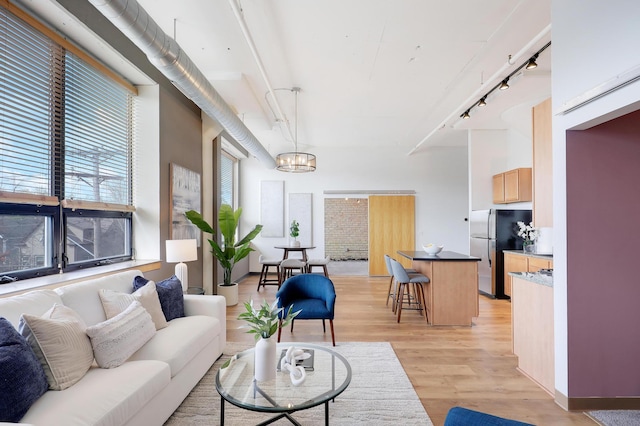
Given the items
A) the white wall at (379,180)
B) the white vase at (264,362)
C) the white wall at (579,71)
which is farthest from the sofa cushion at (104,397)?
the white wall at (379,180)

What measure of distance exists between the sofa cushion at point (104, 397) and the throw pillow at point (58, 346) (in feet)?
Result: 0.21

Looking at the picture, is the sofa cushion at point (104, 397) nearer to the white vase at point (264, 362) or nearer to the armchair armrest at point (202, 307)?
the white vase at point (264, 362)

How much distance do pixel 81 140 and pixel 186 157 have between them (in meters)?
1.61

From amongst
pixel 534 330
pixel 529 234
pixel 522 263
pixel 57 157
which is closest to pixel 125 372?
pixel 57 157

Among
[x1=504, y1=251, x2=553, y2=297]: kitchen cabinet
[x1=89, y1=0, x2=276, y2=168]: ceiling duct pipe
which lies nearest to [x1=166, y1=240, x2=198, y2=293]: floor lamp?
[x1=89, y1=0, x2=276, y2=168]: ceiling duct pipe

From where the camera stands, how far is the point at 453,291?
4.16 meters

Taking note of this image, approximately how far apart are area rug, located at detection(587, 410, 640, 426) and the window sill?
399cm

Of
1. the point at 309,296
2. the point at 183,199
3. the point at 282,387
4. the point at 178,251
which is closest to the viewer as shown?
the point at 282,387

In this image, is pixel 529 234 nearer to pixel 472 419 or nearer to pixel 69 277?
pixel 472 419

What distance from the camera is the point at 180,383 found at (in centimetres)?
224

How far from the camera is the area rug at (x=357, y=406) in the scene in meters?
2.15

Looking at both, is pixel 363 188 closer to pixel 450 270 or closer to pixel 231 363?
pixel 450 270

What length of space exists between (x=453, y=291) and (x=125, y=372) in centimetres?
373

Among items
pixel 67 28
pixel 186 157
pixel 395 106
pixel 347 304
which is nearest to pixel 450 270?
pixel 347 304
